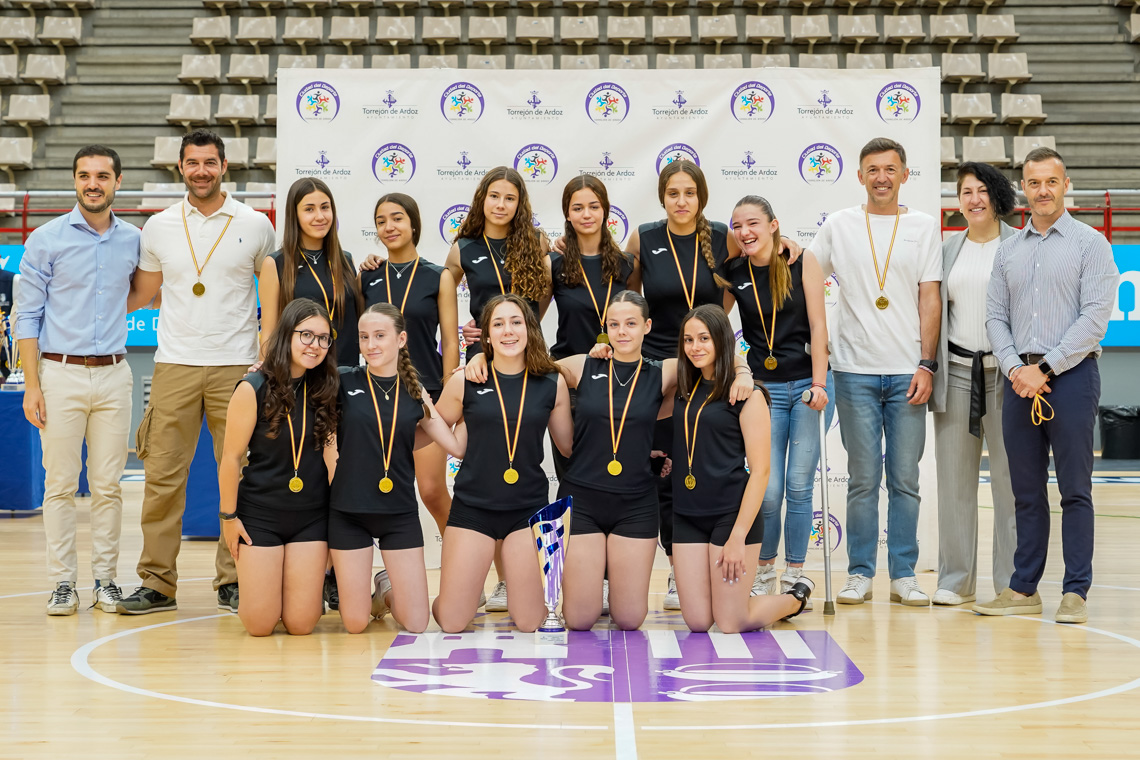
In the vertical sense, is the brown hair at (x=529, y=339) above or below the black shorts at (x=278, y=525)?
above

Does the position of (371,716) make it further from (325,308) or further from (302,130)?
(302,130)

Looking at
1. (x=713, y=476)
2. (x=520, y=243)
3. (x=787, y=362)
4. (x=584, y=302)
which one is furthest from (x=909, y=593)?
(x=520, y=243)

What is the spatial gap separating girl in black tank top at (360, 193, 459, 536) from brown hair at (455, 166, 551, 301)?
0.78ft

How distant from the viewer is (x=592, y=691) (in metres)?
3.09

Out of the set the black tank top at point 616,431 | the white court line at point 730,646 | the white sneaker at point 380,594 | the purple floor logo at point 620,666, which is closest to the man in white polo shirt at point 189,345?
the white sneaker at point 380,594

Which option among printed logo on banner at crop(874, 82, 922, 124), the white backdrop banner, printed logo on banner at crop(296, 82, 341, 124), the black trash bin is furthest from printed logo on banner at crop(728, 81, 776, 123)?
the black trash bin

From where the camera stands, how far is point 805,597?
4070mm

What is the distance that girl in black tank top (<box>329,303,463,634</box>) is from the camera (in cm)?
386

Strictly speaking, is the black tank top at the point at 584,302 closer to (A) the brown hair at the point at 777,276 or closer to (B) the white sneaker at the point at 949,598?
(A) the brown hair at the point at 777,276

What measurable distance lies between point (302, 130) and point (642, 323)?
8.35ft

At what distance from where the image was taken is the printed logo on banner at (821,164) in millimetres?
5543

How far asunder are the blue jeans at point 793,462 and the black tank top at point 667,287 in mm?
447

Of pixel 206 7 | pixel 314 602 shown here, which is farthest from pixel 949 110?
pixel 314 602

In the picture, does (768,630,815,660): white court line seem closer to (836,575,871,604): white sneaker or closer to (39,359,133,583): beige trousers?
(836,575,871,604): white sneaker
